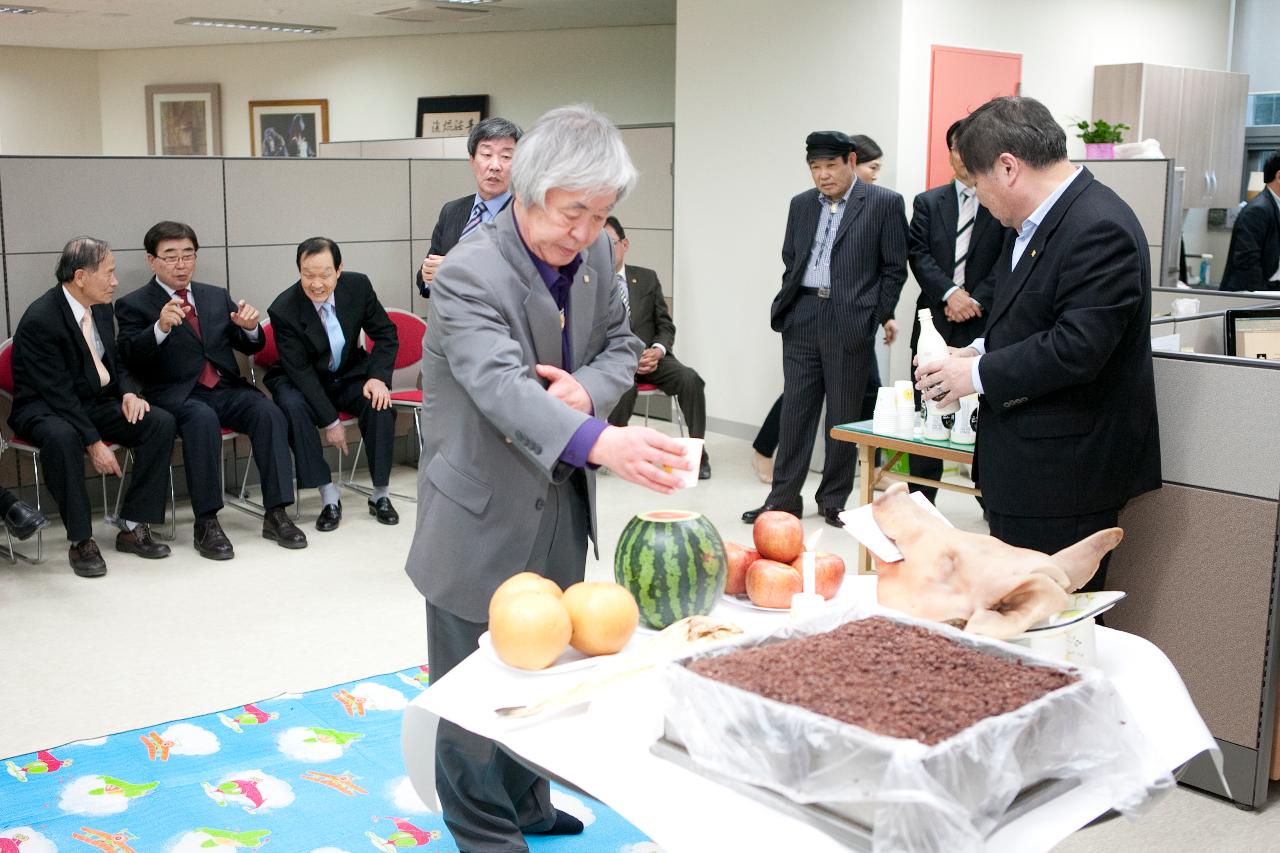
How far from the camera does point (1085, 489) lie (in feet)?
8.72

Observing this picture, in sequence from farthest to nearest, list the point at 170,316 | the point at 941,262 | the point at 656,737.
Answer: the point at 941,262, the point at 170,316, the point at 656,737

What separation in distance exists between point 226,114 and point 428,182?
926 cm

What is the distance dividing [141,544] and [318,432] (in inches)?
40.0

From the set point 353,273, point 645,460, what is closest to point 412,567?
point 645,460

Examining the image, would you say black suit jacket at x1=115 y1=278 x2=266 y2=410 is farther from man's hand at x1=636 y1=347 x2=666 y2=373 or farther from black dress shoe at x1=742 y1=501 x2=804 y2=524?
black dress shoe at x1=742 y1=501 x2=804 y2=524

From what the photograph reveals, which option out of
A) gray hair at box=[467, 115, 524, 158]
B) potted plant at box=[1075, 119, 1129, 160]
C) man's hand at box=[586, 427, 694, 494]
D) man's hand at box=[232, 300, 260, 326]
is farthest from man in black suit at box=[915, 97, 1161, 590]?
potted plant at box=[1075, 119, 1129, 160]

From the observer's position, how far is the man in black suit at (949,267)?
4.98 meters

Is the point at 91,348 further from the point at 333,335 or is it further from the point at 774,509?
the point at 774,509

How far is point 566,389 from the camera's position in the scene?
1970 mm

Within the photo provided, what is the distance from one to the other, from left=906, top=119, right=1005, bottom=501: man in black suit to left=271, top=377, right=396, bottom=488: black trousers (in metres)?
2.48

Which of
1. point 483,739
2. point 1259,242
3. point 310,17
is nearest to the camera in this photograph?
point 483,739

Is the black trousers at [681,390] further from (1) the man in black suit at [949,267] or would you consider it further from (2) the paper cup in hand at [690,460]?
(2) the paper cup in hand at [690,460]

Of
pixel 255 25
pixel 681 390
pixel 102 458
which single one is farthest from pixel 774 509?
pixel 255 25

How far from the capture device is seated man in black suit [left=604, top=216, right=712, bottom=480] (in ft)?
21.5
